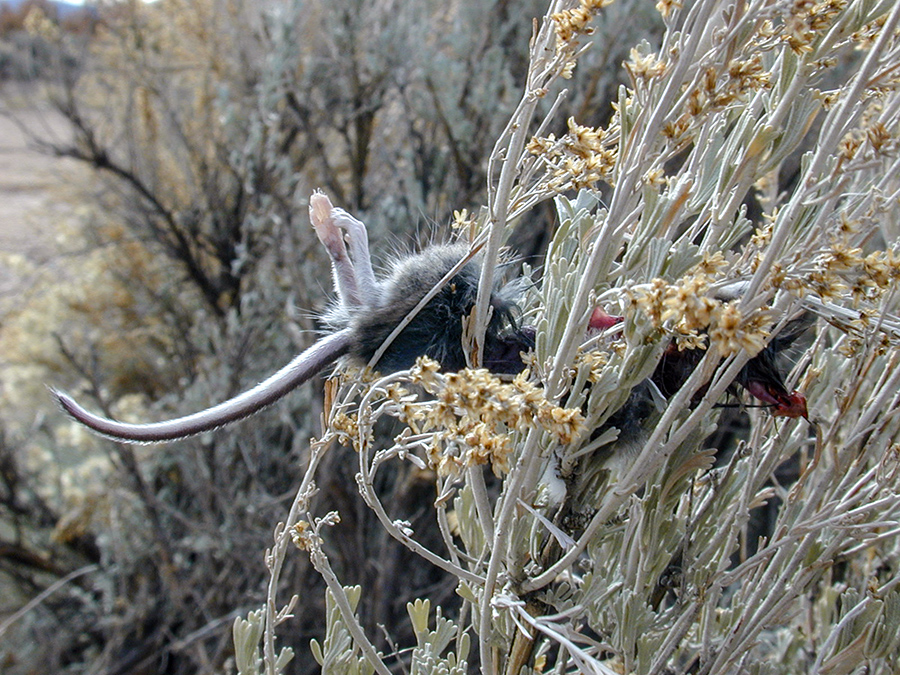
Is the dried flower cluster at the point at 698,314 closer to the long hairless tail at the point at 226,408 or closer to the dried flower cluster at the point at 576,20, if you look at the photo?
the dried flower cluster at the point at 576,20

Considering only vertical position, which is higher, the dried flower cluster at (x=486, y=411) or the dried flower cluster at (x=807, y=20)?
the dried flower cluster at (x=807, y=20)

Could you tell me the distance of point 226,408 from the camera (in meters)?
1.04

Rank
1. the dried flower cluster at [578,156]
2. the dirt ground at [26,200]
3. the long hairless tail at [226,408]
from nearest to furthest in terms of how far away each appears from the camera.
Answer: the dried flower cluster at [578,156], the long hairless tail at [226,408], the dirt ground at [26,200]

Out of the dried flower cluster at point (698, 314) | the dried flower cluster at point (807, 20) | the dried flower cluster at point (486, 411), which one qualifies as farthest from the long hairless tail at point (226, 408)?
the dried flower cluster at point (807, 20)

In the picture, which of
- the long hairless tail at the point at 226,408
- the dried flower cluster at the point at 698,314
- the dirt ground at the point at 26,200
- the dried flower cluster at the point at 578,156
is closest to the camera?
the dried flower cluster at the point at 698,314

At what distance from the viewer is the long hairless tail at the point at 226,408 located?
968mm

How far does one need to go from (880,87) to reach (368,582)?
2.15 meters

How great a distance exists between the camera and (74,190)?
209 inches

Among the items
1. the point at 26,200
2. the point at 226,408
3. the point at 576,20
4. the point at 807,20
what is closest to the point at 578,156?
the point at 576,20

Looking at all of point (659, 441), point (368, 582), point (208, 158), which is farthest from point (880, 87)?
point (208, 158)

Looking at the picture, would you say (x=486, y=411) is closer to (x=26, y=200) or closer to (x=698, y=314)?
(x=698, y=314)

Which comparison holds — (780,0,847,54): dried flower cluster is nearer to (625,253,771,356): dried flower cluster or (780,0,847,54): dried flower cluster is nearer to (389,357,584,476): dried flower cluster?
(625,253,771,356): dried flower cluster

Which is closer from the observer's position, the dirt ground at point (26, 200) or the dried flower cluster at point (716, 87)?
the dried flower cluster at point (716, 87)

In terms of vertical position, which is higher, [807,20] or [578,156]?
[807,20]
